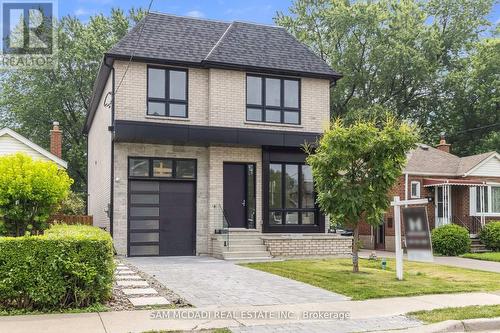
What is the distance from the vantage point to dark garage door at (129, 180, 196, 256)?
17531 millimetres

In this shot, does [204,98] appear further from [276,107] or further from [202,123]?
[276,107]

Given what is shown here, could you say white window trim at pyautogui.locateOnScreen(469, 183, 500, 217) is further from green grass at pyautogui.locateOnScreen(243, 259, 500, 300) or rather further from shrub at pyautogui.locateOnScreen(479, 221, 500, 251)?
green grass at pyautogui.locateOnScreen(243, 259, 500, 300)

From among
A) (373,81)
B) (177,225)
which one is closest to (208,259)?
(177,225)

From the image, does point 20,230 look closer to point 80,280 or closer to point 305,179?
point 80,280

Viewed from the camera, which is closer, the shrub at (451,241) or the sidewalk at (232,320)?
the sidewalk at (232,320)

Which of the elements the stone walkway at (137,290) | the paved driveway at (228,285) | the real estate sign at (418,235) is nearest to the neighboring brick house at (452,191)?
the paved driveway at (228,285)

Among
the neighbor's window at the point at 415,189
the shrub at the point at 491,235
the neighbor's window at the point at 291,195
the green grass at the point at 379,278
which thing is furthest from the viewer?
the neighbor's window at the point at 415,189

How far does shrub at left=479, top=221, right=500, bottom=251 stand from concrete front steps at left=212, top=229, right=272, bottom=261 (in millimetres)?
11794

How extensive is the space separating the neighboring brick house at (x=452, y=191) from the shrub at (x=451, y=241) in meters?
2.63

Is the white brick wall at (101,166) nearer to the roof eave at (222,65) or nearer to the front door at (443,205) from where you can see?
the roof eave at (222,65)

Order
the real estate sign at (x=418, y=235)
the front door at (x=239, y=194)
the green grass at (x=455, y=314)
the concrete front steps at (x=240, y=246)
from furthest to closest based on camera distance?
1. the front door at (x=239, y=194)
2. the concrete front steps at (x=240, y=246)
3. the real estate sign at (x=418, y=235)
4. the green grass at (x=455, y=314)

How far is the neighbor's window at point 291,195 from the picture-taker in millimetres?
19031

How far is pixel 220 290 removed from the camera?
10648 millimetres

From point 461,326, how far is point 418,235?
2.90 meters
